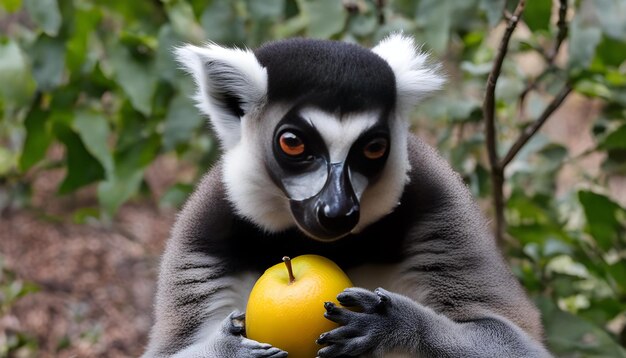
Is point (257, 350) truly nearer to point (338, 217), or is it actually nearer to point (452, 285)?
point (338, 217)

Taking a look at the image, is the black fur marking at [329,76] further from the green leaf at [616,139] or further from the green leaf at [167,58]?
the green leaf at [616,139]

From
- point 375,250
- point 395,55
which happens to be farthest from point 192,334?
point 395,55

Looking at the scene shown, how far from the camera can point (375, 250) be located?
384 centimetres

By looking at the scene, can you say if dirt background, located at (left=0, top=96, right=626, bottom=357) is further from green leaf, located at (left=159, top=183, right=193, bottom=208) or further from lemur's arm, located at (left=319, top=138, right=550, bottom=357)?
lemur's arm, located at (left=319, top=138, right=550, bottom=357)

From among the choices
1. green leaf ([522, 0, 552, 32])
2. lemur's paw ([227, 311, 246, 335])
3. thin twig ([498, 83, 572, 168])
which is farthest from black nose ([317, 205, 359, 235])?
green leaf ([522, 0, 552, 32])

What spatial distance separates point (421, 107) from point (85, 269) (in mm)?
5029

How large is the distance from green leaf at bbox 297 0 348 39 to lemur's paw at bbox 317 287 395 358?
2.31 meters

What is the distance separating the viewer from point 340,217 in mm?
3020

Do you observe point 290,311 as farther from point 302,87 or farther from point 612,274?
point 612,274

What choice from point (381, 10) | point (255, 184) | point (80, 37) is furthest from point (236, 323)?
point (80, 37)

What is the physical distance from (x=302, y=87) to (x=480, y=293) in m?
1.23

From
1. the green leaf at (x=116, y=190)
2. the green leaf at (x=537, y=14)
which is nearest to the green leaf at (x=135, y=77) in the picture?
the green leaf at (x=116, y=190)

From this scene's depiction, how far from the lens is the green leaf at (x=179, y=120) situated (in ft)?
17.6

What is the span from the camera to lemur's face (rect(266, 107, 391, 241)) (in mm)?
3096
